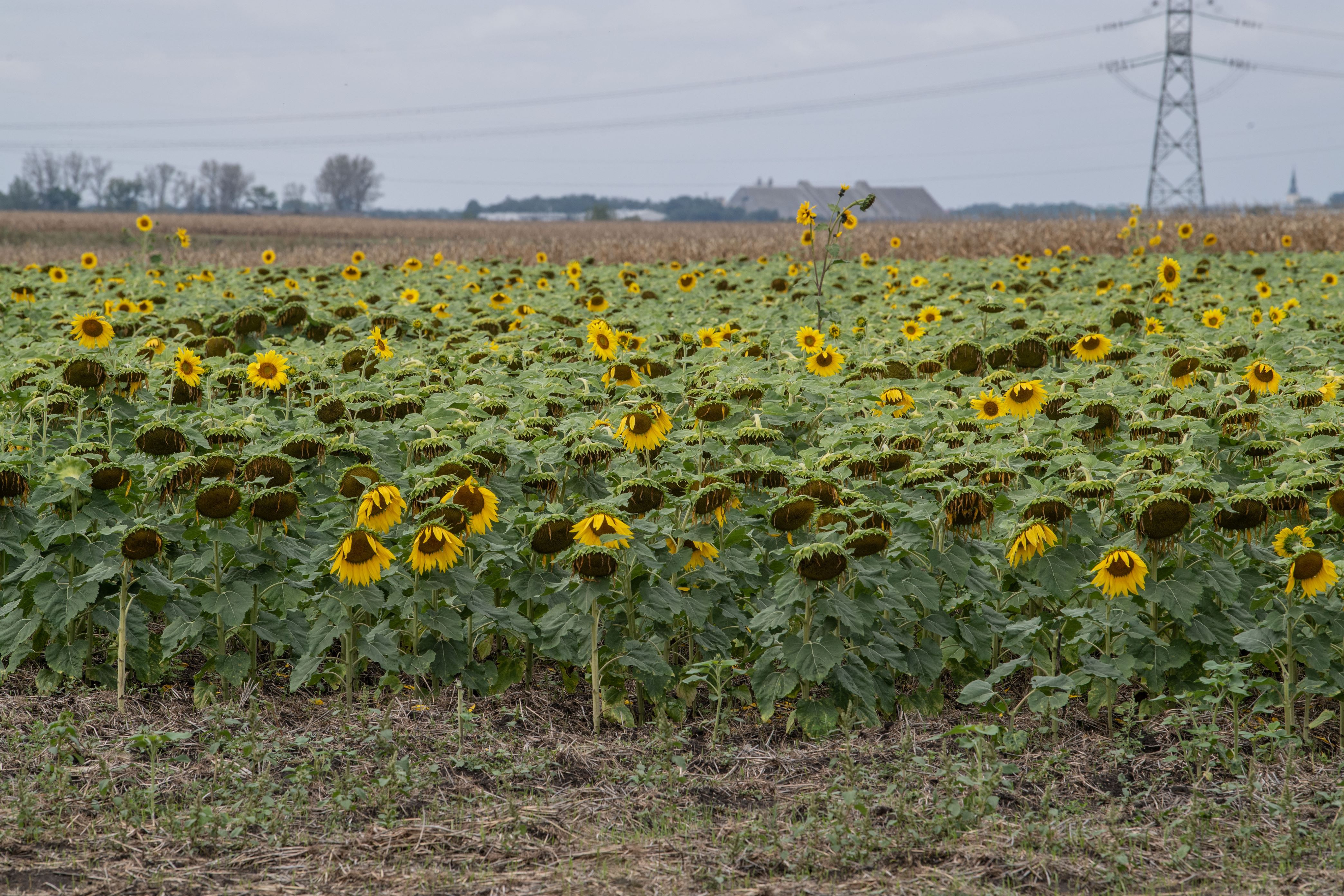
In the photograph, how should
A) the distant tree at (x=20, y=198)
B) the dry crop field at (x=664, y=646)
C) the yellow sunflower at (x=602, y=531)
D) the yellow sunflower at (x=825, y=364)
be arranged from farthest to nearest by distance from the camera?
the distant tree at (x=20, y=198) → the yellow sunflower at (x=825, y=364) → the yellow sunflower at (x=602, y=531) → the dry crop field at (x=664, y=646)

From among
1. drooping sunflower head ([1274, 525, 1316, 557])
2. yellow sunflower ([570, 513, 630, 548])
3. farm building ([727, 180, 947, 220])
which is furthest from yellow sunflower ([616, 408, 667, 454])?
farm building ([727, 180, 947, 220])

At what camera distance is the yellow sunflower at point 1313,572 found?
3852mm

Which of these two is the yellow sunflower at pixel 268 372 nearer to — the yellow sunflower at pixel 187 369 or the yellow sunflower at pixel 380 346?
the yellow sunflower at pixel 187 369

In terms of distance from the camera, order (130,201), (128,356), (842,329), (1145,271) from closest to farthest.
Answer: (128,356) < (842,329) < (1145,271) < (130,201)

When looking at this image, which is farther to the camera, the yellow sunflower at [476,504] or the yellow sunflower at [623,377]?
the yellow sunflower at [623,377]

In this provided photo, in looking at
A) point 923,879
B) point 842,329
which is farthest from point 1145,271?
point 923,879

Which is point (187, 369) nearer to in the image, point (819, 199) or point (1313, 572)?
point (1313, 572)

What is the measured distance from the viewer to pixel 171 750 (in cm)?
404

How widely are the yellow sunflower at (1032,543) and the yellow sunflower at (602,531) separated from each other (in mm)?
1338

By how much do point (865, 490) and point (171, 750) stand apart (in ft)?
8.84

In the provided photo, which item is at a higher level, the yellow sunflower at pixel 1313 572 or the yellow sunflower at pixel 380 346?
the yellow sunflower at pixel 380 346

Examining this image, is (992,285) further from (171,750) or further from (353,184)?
(353,184)

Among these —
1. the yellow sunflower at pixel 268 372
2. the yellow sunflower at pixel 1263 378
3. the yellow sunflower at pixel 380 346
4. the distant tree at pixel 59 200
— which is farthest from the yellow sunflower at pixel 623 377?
the distant tree at pixel 59 200

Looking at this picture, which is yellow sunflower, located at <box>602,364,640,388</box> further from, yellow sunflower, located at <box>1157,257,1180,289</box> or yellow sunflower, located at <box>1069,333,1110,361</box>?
yellow sunflower, located at <box>1157,257,1180,289</box>
